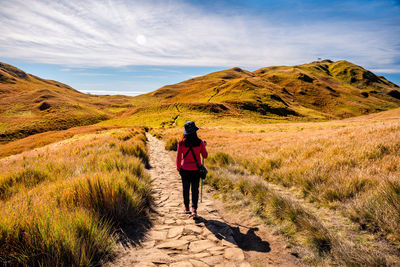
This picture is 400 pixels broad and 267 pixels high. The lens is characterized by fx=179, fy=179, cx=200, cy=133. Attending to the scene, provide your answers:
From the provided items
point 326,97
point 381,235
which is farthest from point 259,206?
point 326,97

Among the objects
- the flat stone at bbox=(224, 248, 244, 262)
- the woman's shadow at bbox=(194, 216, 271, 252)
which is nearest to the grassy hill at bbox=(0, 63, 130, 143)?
the woman's shadow at bbox=(194, 216, 271, 252)

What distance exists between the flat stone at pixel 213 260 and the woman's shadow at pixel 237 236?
1.89 ft

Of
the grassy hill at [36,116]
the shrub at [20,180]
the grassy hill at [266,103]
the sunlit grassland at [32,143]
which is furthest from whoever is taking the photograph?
the grassy hill at [266,103]

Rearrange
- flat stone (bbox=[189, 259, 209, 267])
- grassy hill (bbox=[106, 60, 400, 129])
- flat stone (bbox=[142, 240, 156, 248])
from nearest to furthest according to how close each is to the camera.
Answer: flat stone (bbox=[189, 259, 209, 267]), flat stone (bbox=[142, 240, 156, 248]), grassy hill (bbox=[106, 60, 400, 129])

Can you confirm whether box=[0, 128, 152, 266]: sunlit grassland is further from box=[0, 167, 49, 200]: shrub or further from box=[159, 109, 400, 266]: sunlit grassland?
box=[159, 109, 400, 266]: sunlit grassland

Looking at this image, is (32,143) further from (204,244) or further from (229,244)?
(229,244)

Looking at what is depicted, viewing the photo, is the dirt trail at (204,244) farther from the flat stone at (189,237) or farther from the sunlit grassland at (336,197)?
the sunlit grassland at (336,197)

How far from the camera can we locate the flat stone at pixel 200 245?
3.45 metres

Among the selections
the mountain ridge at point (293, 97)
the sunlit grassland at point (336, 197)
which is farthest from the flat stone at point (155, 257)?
the mountain ridge at point (293, 97)

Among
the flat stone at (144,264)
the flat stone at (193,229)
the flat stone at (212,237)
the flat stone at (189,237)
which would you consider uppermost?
the flat stone at (144,264)

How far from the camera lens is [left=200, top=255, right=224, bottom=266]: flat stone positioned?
3.07m

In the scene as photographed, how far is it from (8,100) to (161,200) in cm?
13793

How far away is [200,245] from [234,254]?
0.69m

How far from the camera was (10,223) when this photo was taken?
7.94 feet
